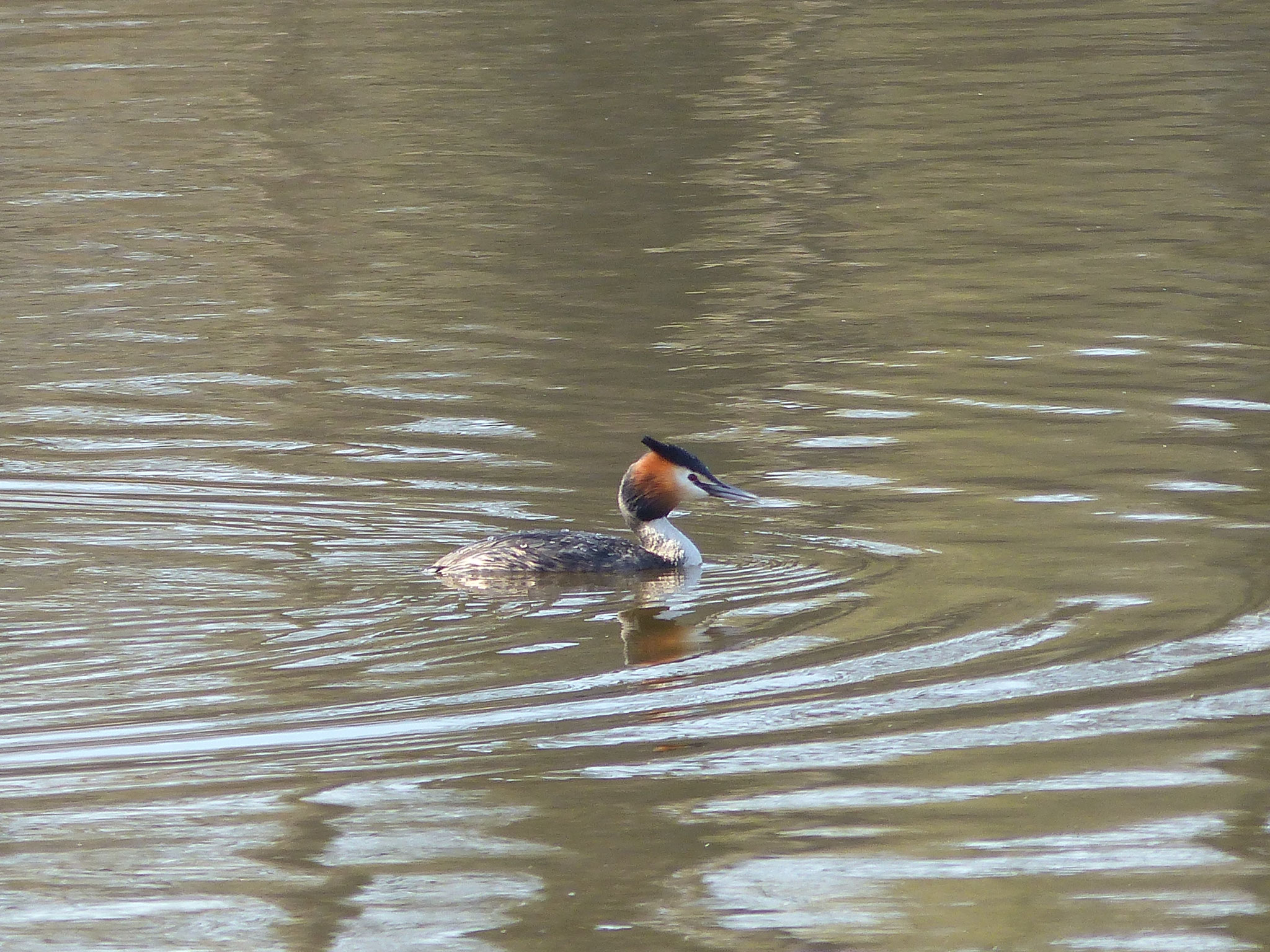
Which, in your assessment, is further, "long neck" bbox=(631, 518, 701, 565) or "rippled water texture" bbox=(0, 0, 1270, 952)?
"long neck" bbox=(631, 518, 701, 565)

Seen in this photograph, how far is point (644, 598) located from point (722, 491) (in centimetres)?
92

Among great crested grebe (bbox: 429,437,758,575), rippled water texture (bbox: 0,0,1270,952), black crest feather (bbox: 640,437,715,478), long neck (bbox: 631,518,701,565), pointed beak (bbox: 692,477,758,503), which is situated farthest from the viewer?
pointed beak (bbox: 692,477,758,503)

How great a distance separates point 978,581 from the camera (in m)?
9.25

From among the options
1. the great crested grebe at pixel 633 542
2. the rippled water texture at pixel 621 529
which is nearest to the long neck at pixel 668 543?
the great crested grebe at pixel 633 542

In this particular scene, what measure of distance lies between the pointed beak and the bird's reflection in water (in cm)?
44

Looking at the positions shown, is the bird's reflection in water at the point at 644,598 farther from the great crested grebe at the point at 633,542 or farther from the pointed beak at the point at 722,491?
the pointed beak at the point at 722,491

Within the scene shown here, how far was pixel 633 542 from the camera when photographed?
32.6ft

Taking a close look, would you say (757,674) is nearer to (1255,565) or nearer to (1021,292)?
(1255,565)

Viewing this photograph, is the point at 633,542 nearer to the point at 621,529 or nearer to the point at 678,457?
the point at 678,457

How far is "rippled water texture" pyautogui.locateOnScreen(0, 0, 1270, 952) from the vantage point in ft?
21.0

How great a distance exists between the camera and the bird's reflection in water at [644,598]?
863 cm

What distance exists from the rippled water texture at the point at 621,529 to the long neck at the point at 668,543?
17 centimetres

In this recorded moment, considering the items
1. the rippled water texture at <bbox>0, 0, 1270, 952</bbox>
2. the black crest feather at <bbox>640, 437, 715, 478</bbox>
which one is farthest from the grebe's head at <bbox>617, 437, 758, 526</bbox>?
the rippled water texture at <bbox>0, 0, 1270, 952</bbox>

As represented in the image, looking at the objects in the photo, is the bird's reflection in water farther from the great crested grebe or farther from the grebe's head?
the grebe's head
